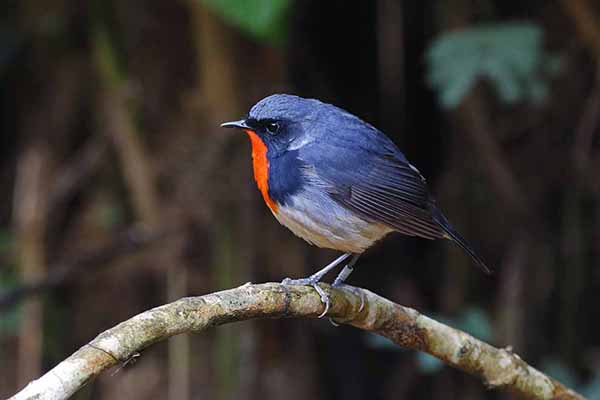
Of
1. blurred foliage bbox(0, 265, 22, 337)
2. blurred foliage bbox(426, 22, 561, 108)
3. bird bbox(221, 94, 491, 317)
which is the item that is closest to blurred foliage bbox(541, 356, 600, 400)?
blurred foliage bbox(426, 22, 561, 108)

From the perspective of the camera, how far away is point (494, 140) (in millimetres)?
4719

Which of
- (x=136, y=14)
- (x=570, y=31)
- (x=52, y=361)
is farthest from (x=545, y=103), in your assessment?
(x=52, y=361)

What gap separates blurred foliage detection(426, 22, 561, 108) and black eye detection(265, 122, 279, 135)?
1.26 m

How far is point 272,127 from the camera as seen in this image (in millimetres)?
3053

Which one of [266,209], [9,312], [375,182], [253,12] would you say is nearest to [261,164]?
[375,182]

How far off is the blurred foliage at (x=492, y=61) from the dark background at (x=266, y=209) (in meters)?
0.06

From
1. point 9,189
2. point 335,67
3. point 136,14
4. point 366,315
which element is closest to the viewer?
point 366,315

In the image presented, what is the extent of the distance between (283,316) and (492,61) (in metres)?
2.15

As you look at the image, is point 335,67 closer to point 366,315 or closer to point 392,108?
point 392,108

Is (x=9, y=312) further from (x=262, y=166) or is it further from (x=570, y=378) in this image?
(x=570, y=378)

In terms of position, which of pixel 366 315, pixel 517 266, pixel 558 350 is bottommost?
pixel 558 350

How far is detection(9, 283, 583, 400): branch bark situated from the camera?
6.14 ft

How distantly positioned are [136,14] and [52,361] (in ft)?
6.96

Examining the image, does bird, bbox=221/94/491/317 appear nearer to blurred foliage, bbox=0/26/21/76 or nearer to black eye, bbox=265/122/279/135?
black eye, bbox=265/122/279/135
